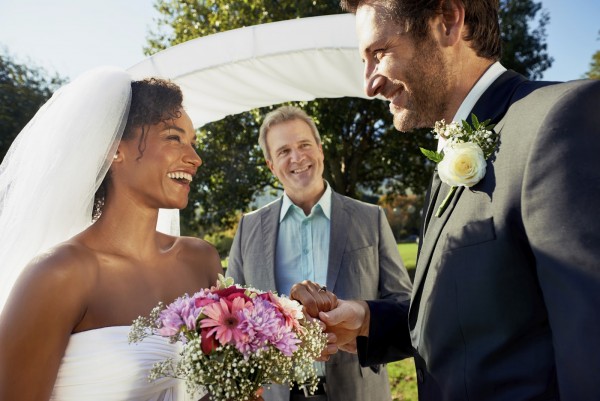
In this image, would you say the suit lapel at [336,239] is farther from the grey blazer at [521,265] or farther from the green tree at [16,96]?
the green tree at [16,96]

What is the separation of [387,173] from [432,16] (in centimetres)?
1613

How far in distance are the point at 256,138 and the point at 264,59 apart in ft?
36.2

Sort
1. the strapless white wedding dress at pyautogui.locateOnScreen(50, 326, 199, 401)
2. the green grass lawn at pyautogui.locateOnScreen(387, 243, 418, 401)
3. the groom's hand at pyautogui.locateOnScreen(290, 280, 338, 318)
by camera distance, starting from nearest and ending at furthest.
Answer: the strapless white wedding dress at pyautogui.locateOnScreen(50, 326, 199, 401)
the groom's hand at pyautogui.locateOnScreen(290, 280, 338, 318)
the green grass lawn at pyautogui.locateOnScreen(387, 243, 418, 401)

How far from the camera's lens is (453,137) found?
218 cm

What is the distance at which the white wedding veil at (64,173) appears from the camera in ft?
9.34

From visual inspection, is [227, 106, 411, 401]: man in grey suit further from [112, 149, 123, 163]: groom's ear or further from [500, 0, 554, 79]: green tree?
[500, 0, 554, 79]: green tree

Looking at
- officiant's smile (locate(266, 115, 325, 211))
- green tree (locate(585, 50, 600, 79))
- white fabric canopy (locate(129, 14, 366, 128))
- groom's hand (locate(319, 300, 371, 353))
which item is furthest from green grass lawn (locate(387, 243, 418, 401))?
green tree (locate(585, 50, 600, 79))

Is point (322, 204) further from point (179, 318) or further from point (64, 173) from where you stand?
point (179, 318)

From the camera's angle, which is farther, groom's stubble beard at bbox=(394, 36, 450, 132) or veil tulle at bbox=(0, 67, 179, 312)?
veil tulle at bbox=(0, 67, 179, 312)

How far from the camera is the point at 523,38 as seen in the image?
1658 cm

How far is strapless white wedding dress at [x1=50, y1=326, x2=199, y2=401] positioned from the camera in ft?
8.10

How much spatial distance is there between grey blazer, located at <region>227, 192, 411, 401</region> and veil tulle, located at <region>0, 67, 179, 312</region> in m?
1.81

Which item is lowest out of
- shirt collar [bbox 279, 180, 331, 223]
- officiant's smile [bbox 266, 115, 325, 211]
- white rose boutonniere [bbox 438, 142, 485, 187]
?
white rose boutonniere [bbox 438, 142, 485, 187]

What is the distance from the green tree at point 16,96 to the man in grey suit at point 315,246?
15.7m
